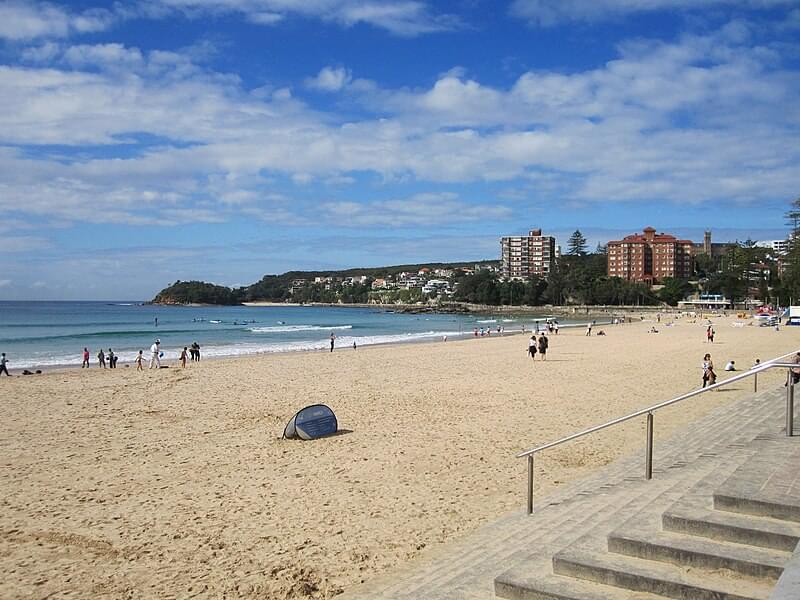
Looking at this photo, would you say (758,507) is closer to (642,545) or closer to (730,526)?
(730,526)

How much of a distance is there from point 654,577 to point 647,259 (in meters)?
168

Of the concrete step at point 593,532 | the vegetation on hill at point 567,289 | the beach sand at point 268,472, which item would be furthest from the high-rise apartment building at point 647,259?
the concrete step at point 593,532

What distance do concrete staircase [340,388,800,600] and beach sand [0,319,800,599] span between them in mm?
783

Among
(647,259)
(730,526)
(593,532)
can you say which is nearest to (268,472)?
(593,532)

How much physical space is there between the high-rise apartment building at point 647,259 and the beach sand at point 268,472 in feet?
484

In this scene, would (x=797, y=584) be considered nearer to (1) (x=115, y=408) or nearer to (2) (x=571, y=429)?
(2) (x=571, y=429)

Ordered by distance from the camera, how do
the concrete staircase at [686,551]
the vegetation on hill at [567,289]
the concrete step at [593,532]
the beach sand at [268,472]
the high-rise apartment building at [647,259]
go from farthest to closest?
the high-rise apartment building at [647,259], the vegetation on hill at [567,289], the beach sand at [268,472], the concrete step at [593,532], the concrete staircase at [686,551]

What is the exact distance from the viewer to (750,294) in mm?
131250

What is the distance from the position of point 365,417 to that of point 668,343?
98.9 feet

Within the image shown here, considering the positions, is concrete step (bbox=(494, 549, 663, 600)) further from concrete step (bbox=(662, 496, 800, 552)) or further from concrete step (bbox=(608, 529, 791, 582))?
concrete step (bbox=(662, 496, 800, 552))

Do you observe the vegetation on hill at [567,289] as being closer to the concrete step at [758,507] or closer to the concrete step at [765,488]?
the concrete step at [765,488]

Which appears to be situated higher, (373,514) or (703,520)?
(703,520)

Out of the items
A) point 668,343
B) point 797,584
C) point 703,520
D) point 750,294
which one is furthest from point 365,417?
point 750,294

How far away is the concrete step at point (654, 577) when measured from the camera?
4.24 metres
